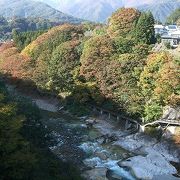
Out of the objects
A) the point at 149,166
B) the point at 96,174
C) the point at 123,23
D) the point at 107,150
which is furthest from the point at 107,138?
the point at 123,23

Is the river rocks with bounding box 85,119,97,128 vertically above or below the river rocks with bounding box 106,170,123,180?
below

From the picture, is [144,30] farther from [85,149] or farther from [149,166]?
[149,166]

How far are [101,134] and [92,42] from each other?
1567 cm

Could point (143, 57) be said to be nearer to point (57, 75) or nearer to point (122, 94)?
point (122, 94)

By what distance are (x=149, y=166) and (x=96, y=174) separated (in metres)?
4.57

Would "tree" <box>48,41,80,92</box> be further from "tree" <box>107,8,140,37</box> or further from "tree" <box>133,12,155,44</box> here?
"tree" <box>133,12,155,44</box>

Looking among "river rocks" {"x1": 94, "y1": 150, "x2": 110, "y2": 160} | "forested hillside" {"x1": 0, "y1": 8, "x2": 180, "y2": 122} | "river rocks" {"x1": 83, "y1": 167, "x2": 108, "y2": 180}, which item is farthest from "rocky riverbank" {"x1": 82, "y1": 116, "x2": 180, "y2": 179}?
"forested hillside" {"x1": 0, "y1": 8, "x2": 180, "y2": 122}

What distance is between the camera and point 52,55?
196 ft

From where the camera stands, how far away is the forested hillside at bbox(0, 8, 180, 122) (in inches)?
1713

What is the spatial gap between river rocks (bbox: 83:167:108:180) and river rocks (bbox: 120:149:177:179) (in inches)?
91.6

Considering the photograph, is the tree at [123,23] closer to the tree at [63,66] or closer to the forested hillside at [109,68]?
the forested hillside at [109,68]

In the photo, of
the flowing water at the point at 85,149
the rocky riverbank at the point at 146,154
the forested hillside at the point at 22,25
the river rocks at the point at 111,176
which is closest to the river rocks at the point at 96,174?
the river rocks at the point at 111,176

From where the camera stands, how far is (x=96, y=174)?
32125 millimetres

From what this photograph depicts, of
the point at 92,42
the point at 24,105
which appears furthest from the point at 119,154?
the point at 92,42
